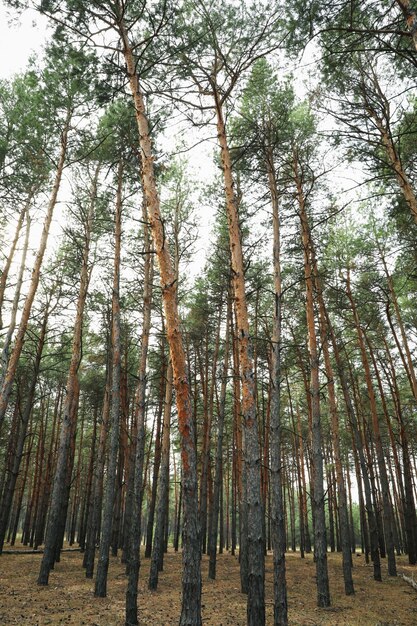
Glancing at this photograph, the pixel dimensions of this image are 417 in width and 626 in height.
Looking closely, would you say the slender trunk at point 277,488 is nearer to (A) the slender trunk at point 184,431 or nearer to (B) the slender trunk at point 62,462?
(A) the slender trunk at point 184,431

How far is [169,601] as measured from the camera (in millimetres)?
9016

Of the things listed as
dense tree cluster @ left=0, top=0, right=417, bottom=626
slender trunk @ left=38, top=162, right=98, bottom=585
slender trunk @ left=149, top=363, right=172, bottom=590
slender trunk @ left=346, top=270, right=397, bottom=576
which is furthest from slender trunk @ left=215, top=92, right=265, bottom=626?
slender trunk @ left=346, top=270, right=397, bottom=576

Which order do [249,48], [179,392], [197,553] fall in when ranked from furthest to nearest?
[249,48] → [179,392] → [197,553]

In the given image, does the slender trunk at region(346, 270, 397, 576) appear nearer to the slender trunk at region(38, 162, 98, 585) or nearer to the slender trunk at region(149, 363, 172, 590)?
the slender trunk at region(149, 363, 172, 590)

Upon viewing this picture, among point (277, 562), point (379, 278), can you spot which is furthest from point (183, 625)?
point (379, 278)

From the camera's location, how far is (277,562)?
6.98m

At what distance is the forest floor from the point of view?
731 centimetres

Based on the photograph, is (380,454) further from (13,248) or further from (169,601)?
(13,248)

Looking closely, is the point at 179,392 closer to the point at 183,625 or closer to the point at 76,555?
the point at 183,625

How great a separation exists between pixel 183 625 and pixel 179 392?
8.51 feet

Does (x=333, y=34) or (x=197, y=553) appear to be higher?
(x=333, y=34)

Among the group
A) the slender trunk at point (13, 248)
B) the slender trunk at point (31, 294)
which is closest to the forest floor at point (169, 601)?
the slender trunk at point (31, 294)

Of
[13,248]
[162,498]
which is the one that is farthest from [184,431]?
[13,248]

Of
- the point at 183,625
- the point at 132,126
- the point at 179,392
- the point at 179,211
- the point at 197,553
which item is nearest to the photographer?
the point at 183,625
